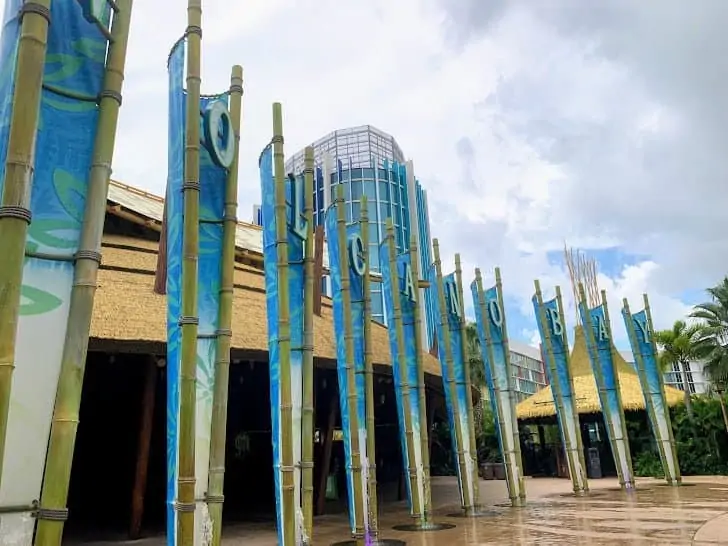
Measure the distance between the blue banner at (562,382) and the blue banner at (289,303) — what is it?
30.2 feet

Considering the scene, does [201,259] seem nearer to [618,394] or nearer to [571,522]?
[571,522]

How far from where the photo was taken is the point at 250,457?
563 inches

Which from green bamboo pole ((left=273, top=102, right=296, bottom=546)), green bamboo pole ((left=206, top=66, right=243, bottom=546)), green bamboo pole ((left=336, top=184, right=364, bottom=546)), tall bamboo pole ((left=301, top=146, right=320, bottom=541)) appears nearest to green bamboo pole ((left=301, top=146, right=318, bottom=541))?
tall bamboo pole ((left=301, top=146, right=320, bottom=541))

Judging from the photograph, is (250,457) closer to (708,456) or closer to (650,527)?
(650,527)

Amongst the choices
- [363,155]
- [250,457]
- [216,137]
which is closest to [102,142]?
[216,137]

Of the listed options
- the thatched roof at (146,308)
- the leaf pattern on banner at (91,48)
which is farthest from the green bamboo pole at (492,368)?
the leaf pattern on banner at (91,48)

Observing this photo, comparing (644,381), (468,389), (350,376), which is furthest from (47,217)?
(644,381)

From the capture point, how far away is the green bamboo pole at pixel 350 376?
320 inches

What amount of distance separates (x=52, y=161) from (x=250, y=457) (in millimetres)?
11570

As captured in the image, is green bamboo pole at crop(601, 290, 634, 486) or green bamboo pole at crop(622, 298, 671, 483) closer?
green bamboo pole at crop(601, 290, 634, 486)

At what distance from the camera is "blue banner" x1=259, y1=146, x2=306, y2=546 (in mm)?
6836

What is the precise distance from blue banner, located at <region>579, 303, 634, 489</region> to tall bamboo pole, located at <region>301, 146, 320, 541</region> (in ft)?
35.6

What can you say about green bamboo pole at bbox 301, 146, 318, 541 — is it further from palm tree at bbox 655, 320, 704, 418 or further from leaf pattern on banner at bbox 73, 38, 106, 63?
palm tree at bbox 655, 320, 704, 418

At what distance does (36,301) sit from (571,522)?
30.2ft
